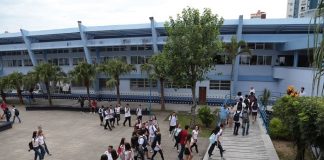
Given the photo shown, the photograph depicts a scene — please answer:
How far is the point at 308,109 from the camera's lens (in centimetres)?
898

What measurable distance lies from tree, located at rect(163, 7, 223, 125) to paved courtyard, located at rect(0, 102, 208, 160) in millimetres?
5236

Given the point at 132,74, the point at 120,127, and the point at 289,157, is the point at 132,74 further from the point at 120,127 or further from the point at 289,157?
the point at 289,157

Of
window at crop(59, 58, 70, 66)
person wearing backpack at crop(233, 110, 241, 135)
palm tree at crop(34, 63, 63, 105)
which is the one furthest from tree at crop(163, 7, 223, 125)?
window at crop(59, 58, 70, 66)

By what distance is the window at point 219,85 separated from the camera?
32469mm

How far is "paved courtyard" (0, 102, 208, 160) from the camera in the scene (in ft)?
51.4

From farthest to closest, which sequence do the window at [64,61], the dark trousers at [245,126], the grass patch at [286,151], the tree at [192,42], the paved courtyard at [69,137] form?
the window at [64,61] < the tree at [192,42] < the dark trousers at [245,126] < the paved courtyard at [69,137] < the grass patch at [286,151]

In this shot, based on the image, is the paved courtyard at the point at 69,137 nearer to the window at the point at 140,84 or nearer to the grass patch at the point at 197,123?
the grass patch at the point at 197,123

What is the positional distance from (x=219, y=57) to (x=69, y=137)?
20.3m

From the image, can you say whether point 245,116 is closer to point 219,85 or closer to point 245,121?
point 245,121

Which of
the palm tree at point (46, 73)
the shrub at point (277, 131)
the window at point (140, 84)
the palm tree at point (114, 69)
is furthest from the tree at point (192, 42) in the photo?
the palm tree at point (46, 73)

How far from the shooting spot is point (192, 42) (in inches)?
749

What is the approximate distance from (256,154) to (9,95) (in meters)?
37.1

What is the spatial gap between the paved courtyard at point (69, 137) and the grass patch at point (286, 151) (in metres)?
4.27

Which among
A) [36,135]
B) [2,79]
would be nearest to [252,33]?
[36,135]
